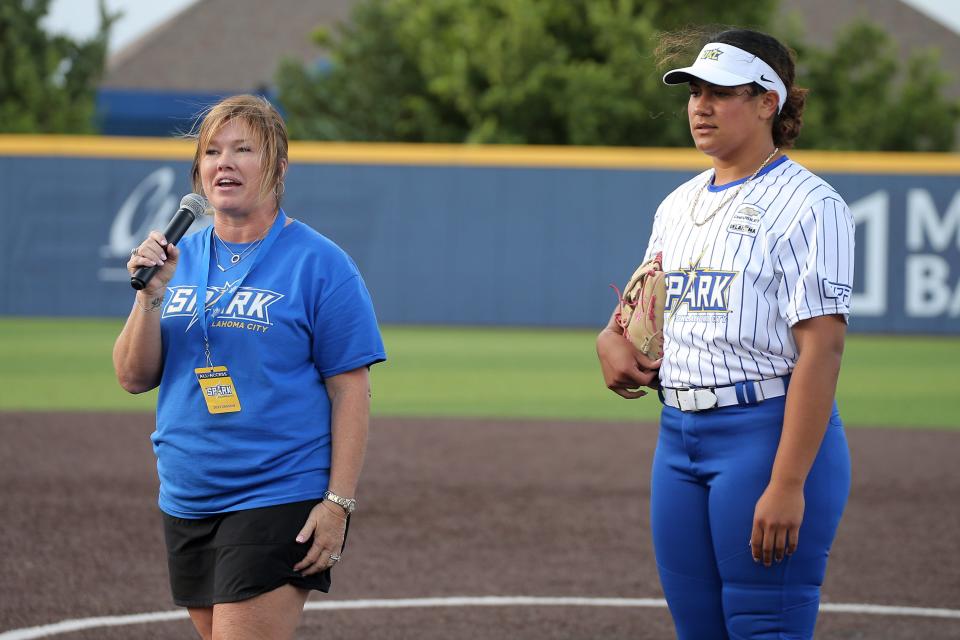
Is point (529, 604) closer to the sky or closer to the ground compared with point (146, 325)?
closer to the ground

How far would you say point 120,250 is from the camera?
19.9 metres

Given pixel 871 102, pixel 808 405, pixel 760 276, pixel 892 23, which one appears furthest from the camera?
pixel 892 23

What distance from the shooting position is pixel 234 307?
125 inches

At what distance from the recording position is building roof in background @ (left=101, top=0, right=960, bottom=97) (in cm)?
5375

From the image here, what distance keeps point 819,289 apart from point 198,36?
56091mm

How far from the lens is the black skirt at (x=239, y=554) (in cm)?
312

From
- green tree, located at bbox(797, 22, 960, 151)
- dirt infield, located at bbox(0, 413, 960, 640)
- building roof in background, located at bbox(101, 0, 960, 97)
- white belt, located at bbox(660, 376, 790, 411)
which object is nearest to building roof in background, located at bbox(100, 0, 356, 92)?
building roof in background, located at bbox(101, 0, 960, 97)

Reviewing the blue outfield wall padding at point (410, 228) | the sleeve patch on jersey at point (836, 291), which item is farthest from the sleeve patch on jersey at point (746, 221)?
the blue outfield wall padding at point (410, 228)

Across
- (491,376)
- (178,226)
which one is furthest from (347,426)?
(491,376)

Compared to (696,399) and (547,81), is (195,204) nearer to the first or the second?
(696,399)

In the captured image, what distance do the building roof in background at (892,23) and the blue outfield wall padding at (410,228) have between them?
1419 inches

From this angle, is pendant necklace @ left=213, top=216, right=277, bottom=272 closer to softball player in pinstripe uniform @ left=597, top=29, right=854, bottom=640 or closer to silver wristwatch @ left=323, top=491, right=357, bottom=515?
silver wristwatch @ left=323, top=491, right=357, bottom=515

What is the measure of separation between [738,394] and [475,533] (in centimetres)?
423

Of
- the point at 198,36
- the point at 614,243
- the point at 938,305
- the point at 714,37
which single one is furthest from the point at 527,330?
the point at 198,36
